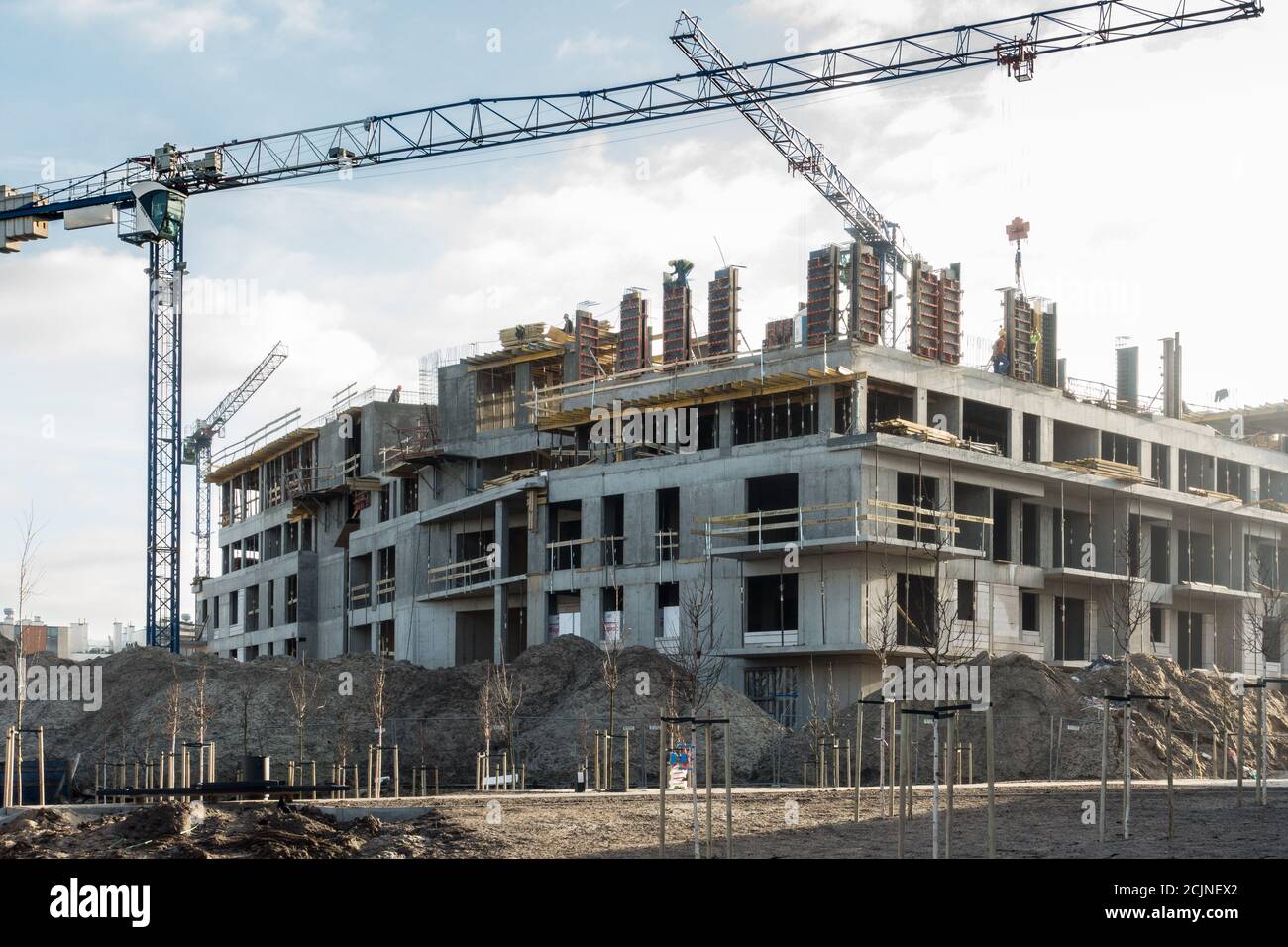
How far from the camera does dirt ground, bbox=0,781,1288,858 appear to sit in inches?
851

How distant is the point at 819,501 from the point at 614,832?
2752 cm

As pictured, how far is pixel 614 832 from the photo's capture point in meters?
24.8

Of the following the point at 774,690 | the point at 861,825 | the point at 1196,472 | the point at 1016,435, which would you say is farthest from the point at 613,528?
the point at 861,825

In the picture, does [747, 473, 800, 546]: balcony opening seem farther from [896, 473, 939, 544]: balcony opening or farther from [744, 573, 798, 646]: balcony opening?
[896, 473, 939, 544]: balcony opening

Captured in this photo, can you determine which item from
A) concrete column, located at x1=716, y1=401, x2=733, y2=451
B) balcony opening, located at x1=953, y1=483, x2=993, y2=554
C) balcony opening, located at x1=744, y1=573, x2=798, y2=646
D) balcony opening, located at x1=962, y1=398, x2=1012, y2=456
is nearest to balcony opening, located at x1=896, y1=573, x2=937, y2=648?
balcony opening, located at x1=744, y1=573, x2=798, y2=646

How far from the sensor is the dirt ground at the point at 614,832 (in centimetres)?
2161

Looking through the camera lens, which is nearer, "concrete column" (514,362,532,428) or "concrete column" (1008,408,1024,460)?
"concrete column" (1008,408,1024,460)

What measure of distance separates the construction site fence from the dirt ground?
36.5 ft

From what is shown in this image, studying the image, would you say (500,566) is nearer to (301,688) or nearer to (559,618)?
(559,618)

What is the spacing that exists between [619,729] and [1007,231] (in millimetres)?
43039

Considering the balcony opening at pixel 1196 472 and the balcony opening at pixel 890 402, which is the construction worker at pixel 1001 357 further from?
the balcony opening at pixel 1196 472
